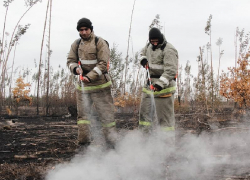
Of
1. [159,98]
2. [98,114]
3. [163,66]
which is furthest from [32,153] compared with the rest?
[163,66]

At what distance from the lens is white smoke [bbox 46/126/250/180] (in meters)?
3.15

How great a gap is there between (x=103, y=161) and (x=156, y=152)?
0.90 m

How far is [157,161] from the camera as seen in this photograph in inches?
151

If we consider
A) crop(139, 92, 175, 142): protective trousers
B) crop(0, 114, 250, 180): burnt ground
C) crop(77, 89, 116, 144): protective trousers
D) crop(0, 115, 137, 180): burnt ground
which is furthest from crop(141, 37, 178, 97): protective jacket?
crop(0, 115, 137, 180): burnt ground

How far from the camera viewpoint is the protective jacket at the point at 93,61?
4.65 metres

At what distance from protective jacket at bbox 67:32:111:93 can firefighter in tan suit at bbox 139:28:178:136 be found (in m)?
0.63

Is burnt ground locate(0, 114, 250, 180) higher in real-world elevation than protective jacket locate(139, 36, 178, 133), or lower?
lower

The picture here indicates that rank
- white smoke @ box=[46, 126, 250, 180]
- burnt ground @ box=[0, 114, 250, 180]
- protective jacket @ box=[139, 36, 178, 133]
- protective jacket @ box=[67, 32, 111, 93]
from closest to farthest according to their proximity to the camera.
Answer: white smoke @ box=[46, 126, 250, 180] < burnt ground @ box=[0, 114, 250, 180] < protective jacket @ box=[139, 36, 178, 133] < protective jacket @ box=[67, 32, 111, 93]

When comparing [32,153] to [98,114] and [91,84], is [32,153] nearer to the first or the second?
[98,114]

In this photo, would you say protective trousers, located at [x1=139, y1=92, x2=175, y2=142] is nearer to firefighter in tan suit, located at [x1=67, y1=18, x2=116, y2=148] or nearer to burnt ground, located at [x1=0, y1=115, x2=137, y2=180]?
firefighter in tan suit, located at [x1=67, y1=18, x2=116, y2=148]

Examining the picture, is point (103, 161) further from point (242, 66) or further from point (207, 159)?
point (242, 66)

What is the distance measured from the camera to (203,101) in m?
10.3

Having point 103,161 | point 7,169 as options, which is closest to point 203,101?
point 103,161

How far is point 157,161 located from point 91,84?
167 centimetres
